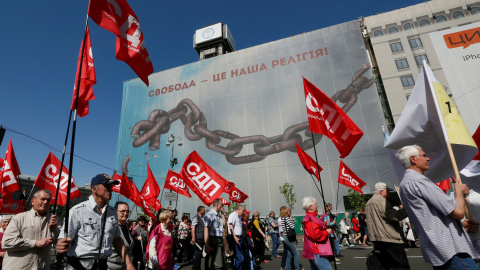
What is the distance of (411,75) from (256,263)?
3048 cm

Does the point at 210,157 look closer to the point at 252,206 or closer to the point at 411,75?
the point at 252,206

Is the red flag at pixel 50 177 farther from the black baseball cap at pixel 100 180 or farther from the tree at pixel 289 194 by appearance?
the tree at pixel 289 194

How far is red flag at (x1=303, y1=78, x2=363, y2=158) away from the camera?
4.78 m

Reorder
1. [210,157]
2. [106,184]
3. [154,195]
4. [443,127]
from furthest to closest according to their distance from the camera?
1. [210,157]
2. [154,195]
3. [106,184]
4. [443,127]

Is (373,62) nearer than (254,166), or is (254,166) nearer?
(254,166)

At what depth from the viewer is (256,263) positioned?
28.1 ft

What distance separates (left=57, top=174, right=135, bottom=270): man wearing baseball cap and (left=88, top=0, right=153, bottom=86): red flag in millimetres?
2015

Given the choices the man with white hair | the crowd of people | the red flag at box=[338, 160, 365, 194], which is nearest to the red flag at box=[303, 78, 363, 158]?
the crowd of people

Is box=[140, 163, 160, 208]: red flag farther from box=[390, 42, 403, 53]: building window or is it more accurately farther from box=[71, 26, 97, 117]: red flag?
box=[390, 42, 403, 53]: building window

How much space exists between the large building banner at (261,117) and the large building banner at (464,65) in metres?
23.7

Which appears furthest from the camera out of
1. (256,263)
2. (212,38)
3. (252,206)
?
(212,38)

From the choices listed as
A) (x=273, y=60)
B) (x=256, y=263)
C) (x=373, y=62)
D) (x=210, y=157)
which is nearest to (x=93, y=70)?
(x=256, y=263)

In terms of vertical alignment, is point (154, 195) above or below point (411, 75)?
below

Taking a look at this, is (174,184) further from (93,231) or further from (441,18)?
(441,18)
